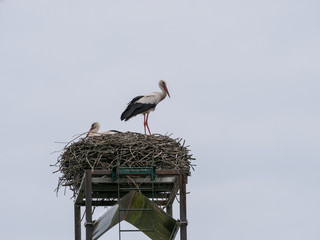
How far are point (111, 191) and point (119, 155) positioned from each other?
497 mm

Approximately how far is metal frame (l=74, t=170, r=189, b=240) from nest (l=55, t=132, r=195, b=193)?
30 cm

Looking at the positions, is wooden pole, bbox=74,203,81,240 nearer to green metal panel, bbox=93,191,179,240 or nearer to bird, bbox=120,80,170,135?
green metal panel, bbox=93,191,179,240

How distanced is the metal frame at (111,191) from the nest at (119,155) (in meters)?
0.30

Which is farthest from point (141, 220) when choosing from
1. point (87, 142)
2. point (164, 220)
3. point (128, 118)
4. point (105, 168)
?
point (128, 118)

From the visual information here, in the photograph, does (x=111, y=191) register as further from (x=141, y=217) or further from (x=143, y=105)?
(x=143, y=105)

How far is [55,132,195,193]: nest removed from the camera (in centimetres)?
1143

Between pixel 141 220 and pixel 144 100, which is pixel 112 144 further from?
pixel 144 100

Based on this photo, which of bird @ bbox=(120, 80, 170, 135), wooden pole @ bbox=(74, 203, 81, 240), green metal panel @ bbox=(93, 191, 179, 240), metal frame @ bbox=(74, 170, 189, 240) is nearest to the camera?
metal frame @ bbox=(74, 170, 189, 240)

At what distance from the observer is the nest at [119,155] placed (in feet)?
37.5

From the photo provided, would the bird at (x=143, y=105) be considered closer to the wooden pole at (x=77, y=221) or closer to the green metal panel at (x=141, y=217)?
the wooden pole at (x=77, y=221)

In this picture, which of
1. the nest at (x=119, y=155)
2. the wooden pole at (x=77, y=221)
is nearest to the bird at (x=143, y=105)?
the nest at (x=119, y=155)

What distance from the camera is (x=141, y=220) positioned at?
10594mm

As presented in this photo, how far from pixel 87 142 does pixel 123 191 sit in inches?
41.1

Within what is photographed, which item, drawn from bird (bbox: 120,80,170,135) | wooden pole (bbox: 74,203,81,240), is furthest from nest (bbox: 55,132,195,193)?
bird (bbox: 120,80,170,135)
